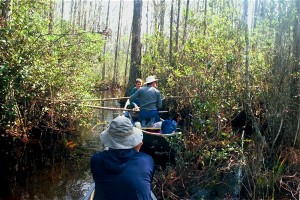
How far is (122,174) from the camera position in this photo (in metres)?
2.73

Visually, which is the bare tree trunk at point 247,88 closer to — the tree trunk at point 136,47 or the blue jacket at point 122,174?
the blue jacket at point 122,174

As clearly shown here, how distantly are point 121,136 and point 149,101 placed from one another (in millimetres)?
5999

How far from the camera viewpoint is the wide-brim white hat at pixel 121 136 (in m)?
2.91

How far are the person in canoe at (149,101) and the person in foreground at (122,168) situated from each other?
19.3 ft

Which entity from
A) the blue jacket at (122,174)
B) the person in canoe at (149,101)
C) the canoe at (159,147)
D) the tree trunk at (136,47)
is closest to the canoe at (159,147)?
the canoe at (159,147)

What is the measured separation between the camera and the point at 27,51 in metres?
8.16

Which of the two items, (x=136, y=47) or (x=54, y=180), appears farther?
(x=136, y=47)

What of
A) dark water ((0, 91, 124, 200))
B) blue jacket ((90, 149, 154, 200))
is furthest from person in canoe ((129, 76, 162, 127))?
blue jacket ((90, 149, 154, 200))

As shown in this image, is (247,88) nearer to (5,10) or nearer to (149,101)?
(149,101)

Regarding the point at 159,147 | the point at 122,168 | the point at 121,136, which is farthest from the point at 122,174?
the point at 159,147

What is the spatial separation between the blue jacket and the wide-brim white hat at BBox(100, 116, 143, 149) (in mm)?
53

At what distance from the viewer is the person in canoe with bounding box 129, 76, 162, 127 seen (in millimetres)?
8930

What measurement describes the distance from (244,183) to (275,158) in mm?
737

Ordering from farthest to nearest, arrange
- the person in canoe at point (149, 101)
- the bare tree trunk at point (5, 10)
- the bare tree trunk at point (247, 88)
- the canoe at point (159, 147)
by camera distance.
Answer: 1. the person in canoe at point (149, 101)
2. the bare tree trunk at point (5, 10)
3. the canoe at point (159, 147)
4. the bare tree trunk at point (247, 88)
